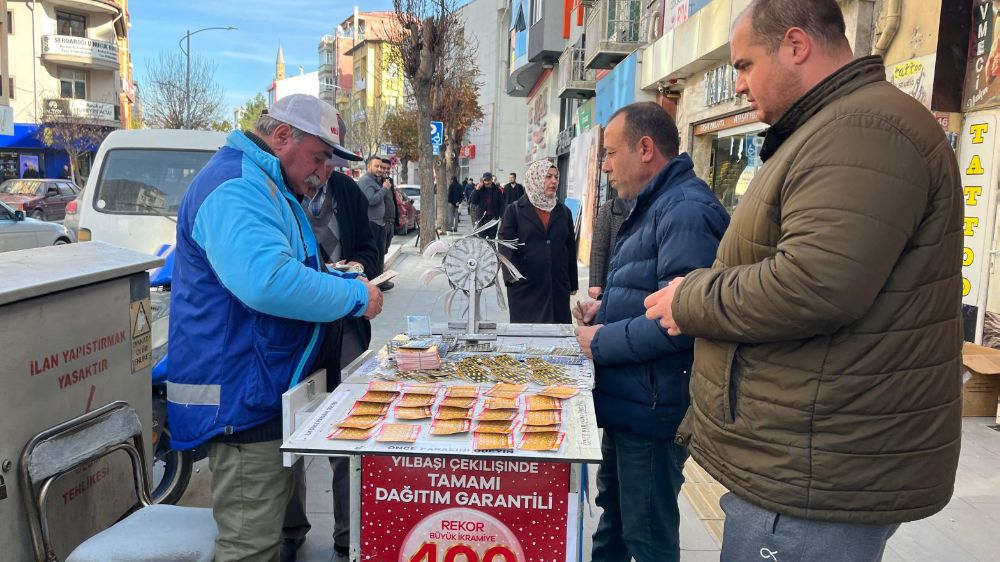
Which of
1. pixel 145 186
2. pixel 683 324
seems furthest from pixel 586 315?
pixel 145 186

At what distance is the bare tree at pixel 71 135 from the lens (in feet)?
108

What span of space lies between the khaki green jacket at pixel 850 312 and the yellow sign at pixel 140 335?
2.36 meters

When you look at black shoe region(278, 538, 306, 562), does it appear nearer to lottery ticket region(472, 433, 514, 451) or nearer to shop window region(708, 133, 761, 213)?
lottery ticket region(472, 433, 514, 451)

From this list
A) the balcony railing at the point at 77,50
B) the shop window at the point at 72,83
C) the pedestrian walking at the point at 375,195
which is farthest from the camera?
the shop window at the point at 72,83

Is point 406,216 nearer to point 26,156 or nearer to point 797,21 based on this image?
point 797,21

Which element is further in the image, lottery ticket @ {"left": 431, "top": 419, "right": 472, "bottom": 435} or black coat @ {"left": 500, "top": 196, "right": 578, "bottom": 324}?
black coat @ {"left": 500, "top": 196, "right": 578, "bottom": 324}

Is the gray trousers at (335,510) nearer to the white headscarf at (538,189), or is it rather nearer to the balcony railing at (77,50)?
the white headscarf at (538,189)

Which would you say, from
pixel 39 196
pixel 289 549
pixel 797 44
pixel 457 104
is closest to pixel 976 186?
pixel 797 44

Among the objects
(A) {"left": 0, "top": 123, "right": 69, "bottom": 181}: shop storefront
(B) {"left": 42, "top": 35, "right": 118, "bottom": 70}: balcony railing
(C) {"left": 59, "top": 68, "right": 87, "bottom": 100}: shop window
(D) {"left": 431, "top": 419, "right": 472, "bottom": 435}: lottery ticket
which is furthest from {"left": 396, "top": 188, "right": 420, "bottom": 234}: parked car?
(C) {"left": 59, "top": 68, "right": 87, "bottom": 100}: shop window

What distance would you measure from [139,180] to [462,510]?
663 centimetres

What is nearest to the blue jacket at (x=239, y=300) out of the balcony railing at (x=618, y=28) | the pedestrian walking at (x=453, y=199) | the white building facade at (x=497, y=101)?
the balcony railing at (x=618, y=28)

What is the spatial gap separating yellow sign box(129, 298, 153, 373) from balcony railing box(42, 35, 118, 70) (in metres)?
38.9

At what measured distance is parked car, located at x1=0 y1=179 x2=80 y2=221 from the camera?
21.0m

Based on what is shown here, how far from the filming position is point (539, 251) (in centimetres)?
561
